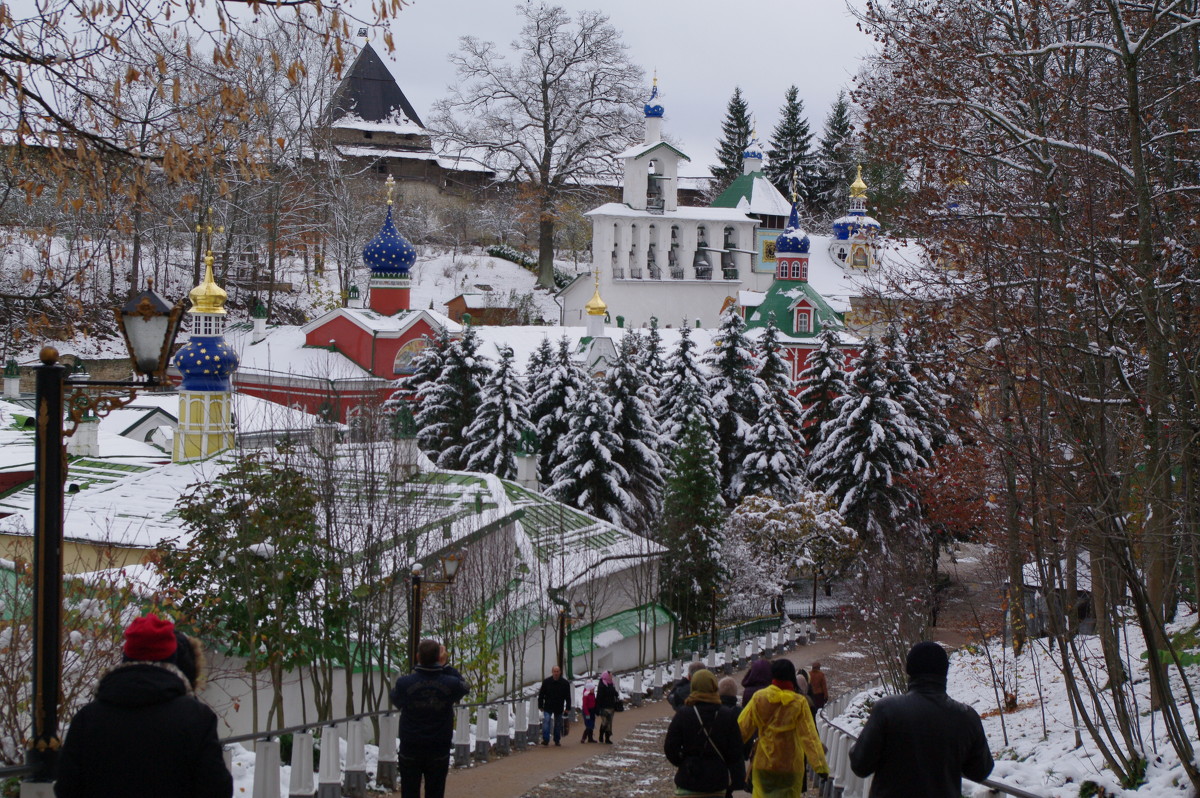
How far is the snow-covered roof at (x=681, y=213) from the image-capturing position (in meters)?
59.6

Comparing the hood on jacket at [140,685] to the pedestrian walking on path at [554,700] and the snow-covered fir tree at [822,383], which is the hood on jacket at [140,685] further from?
the snow-covered fir tree at [822,383]

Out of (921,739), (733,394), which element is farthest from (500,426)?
(921,739)

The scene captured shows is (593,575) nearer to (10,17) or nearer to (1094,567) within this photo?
(1094,567)

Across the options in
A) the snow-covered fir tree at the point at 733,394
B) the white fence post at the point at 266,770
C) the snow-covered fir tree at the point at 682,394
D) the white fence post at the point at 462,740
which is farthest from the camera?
the snow-covered fir tree at the point at 733,394

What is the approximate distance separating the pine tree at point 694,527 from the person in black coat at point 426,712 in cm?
2141

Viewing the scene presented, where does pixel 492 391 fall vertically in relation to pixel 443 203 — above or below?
below

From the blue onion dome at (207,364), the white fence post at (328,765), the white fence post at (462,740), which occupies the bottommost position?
the white fence post at (462,740)

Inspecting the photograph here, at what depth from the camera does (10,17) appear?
6.55m

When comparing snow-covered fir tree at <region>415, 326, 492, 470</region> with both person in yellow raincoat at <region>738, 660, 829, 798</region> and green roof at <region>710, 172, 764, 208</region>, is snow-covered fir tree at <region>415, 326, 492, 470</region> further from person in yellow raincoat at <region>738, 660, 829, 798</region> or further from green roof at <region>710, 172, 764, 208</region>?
green roof at <region>710, 172, 764, 208</region>

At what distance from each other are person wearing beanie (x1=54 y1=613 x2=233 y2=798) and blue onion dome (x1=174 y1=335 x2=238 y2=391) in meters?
21.9

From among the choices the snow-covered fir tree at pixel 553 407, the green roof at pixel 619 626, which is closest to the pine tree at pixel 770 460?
the snow-covered fir tree at pixel 553 407

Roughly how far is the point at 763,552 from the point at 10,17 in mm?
29128

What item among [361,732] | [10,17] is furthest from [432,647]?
[10,17]

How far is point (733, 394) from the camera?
125 feet
